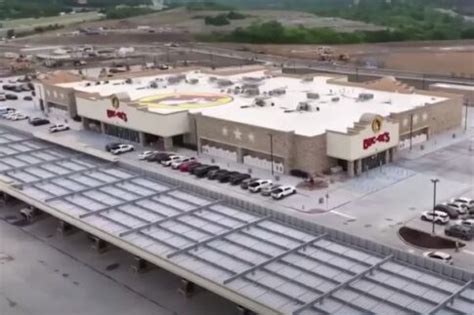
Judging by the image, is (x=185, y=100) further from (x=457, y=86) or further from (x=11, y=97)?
(x=457, y=86)

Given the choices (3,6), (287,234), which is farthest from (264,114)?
(3,6)

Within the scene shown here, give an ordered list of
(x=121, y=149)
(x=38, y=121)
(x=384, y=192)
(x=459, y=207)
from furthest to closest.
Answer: (x=38, y=121)
(x=121, y=149)
(x=384, y=192)
(x=459, y=207)

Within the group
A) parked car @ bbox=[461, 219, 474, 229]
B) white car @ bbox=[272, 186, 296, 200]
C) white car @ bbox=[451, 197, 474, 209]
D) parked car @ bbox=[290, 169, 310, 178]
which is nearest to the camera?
parked car @ bbox=[461, 219, 474, 229]

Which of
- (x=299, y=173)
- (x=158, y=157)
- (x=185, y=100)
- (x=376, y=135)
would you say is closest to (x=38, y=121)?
(x=185, y=100)

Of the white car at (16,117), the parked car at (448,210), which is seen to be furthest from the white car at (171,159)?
the white car at (16,117)

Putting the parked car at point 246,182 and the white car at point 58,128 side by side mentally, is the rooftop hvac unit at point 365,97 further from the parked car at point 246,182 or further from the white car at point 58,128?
the white car at point 58,128

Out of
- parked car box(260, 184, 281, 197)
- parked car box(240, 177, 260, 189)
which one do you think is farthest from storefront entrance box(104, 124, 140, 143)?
parked car box(260, 184, 281, 197)

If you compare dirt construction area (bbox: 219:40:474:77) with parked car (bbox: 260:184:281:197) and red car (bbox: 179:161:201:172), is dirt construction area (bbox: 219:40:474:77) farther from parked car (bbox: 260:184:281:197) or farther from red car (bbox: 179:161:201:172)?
parked car (bbox: 260:184:281:197)
